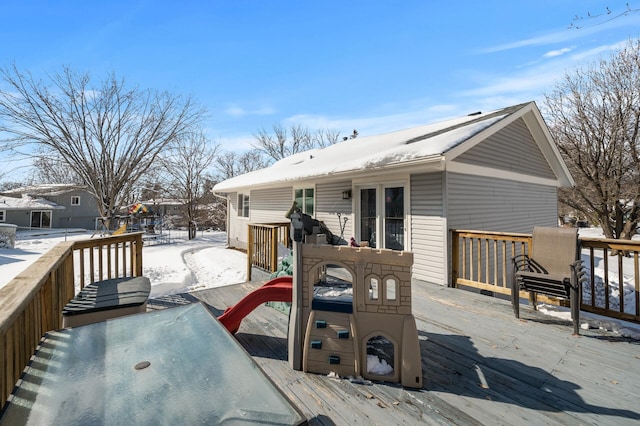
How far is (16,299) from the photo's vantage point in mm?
1518

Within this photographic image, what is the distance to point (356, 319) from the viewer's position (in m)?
2.30

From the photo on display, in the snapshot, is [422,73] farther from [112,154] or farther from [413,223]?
[112,154]

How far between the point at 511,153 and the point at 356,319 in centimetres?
720

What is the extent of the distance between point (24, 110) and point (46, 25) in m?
5.60

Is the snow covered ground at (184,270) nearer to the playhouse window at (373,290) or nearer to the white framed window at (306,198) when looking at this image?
the white framed window at (306,198)

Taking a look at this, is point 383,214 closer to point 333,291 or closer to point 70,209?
point 333,291

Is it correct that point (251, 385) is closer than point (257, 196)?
Yes

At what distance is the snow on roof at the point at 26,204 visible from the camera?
2167 cm

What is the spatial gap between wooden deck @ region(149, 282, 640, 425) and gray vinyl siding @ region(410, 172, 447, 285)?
68.4 inches

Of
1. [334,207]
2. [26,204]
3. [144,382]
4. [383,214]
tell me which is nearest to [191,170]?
[26,204]

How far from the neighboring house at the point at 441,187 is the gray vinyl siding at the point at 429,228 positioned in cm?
2

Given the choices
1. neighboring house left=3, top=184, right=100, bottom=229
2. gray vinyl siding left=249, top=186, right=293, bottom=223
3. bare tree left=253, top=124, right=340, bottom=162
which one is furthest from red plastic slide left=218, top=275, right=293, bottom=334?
neighboring house left=3, top=184, right=100, bottom=229

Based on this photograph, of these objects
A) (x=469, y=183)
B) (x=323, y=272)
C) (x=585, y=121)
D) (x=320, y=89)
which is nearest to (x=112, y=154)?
(x=320, y=89)

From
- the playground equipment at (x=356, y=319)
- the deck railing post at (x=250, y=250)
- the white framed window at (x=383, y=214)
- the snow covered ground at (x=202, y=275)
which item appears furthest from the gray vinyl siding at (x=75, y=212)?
the playground equipment at (x=356, y=319)
